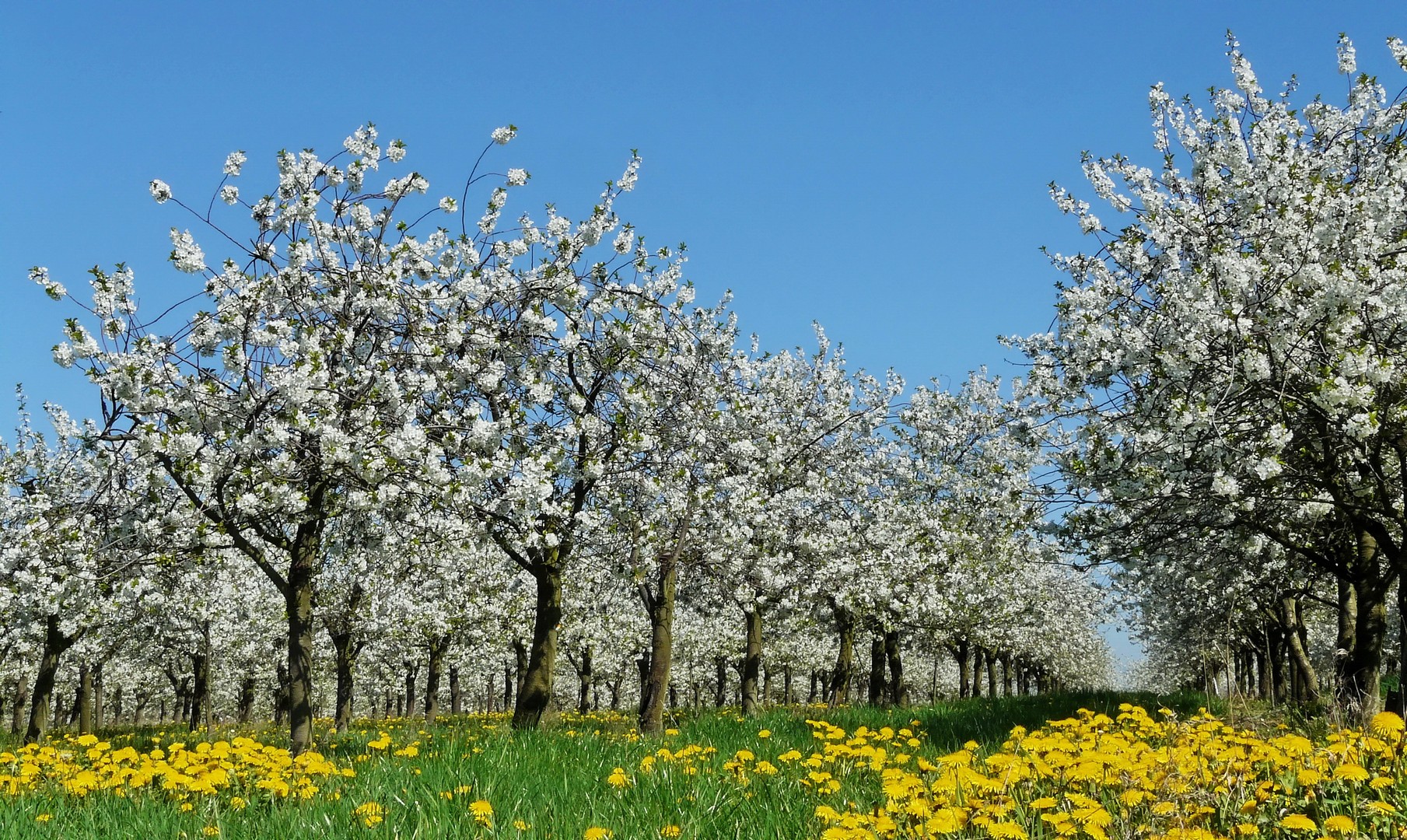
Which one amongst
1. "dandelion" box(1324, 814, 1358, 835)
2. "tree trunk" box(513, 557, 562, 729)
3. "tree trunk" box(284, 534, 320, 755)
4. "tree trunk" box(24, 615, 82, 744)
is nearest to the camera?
"dandelion" box(1324, 814, 1358, 835)

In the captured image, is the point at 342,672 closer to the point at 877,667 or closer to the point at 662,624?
the point at 877,667

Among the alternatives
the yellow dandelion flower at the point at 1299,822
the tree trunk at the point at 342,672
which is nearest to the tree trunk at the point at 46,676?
the tree trunk at the point at 342,672

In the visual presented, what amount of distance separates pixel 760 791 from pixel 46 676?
70.1 ft

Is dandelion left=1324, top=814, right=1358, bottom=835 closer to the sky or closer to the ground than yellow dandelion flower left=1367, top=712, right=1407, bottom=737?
closer to the ground

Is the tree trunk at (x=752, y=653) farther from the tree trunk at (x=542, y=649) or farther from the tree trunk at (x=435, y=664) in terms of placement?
the tree trunk at (x=435, y=664)

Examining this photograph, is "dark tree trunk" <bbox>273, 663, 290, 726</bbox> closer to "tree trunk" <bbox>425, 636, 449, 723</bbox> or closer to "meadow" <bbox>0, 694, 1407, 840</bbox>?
"tree trunk" <bbox>425, 636, 449, 723</bbox>

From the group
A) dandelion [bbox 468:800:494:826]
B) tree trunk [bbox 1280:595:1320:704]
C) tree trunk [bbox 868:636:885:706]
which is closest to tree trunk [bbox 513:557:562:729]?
dandelion [bbox 468:800:494:826]

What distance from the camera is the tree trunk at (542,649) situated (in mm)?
12594

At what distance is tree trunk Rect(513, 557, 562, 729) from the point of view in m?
12.6

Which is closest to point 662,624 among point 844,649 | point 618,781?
point 618,781

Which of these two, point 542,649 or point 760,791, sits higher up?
point 542,649

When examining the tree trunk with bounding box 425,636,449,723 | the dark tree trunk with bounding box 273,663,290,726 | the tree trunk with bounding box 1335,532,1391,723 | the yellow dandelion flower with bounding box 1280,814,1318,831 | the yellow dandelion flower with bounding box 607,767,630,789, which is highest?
the tree trunk with bounding box 1335,532,1391,723

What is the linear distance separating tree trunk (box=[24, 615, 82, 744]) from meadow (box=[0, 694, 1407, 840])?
13.6m

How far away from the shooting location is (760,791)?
5.81 metres
